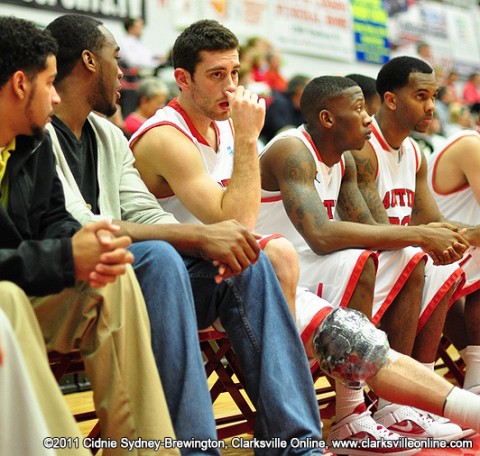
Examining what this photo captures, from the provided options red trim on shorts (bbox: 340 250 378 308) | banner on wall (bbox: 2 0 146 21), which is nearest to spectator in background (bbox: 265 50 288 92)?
banner on wall (bbox: 2 0 146 21)

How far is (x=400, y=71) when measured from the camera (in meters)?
4.55

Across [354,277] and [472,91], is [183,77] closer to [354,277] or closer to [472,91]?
[354,277]

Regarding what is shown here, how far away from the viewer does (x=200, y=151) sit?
135 inches

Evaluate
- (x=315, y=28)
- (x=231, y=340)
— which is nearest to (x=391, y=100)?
(x=231, y=340)

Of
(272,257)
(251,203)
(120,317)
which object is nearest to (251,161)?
(251,203)

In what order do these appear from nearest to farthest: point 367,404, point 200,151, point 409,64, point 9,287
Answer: point 9,287, point 200,151, point 367,404, point 409,64

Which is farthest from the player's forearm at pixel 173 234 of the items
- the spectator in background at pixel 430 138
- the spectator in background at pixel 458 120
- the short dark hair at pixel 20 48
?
the spectator in background at pixel 458 120

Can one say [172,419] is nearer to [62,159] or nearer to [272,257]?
[272,257]

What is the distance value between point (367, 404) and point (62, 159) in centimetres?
176

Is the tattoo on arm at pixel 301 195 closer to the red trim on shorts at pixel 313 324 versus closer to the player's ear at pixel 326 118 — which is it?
the player's ear at pixel 326 118

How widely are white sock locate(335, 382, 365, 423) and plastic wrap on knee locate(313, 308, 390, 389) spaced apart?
1.13ft

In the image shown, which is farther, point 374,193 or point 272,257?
point 374,193

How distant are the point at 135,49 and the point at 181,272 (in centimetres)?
687

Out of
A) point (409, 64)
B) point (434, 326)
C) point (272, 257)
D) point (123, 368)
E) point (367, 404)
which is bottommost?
point (367, 404)
